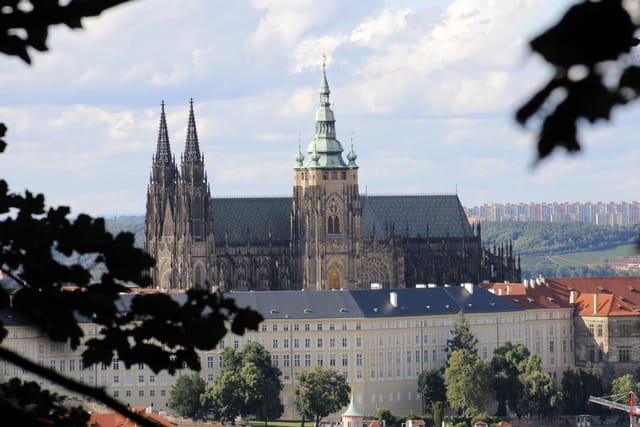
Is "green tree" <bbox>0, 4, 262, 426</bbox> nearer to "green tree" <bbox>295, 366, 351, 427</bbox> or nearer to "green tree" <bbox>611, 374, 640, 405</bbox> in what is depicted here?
"green tree" <bbox>295, 366, 351, 427</bbox>

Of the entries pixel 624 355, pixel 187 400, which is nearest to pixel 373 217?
pixel 624 355

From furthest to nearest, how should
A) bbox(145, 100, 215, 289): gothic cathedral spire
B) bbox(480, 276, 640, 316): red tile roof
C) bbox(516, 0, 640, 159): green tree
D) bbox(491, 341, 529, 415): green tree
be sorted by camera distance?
bbox(480, 276, 640, 316): red tile roof, bbox(145, 100, 215, 289): gothic cathedral spire, bbox(491, 341, 529, 415): green tree, bbox(516, 0, 640, 159): green tree

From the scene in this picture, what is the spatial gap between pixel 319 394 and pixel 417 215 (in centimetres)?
3212

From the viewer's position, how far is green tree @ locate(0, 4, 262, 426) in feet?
27.1

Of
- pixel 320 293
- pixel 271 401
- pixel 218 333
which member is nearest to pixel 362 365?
pixel 320 293

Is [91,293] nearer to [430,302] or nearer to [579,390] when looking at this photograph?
[579,390]

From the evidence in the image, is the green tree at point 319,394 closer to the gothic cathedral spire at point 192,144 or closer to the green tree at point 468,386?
the green tree at point 468,386

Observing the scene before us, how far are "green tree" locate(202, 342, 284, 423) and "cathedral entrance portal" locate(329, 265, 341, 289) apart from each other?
61.3 ft

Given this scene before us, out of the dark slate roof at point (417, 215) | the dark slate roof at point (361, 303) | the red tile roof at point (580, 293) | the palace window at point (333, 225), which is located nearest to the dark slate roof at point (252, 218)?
the palace window at point (333, 225)

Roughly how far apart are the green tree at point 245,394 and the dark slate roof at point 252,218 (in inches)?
822

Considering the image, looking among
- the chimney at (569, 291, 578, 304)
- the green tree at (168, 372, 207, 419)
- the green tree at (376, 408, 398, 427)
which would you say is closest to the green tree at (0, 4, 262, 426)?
the green tree at (168, 372, 207, 419)

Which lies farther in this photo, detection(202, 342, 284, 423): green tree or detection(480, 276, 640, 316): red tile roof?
detection(480, 276, 640, 316): red tile roof

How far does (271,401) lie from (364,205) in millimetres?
32817

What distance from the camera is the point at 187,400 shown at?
133 m
